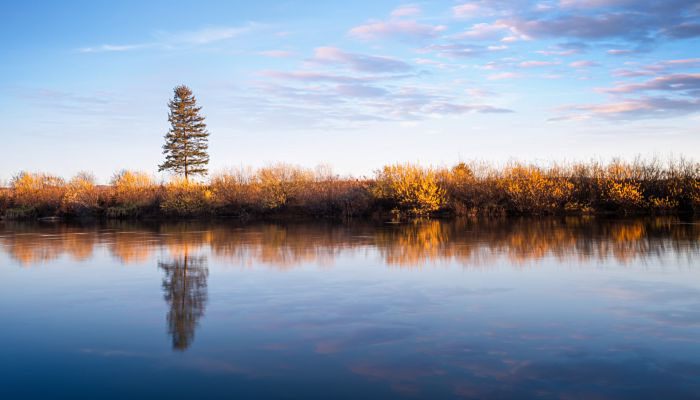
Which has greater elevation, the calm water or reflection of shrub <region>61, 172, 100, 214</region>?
reflection of shrub <region>61, 172, 100, 214</region>

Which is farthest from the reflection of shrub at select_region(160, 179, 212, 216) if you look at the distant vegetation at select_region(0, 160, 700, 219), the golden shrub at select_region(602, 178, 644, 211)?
the golden shrub at select_region(602, 178, 644, 211)

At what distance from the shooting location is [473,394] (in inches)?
247

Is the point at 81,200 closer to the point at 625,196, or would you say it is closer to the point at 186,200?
the point at 186,200

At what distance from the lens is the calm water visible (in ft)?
21.9

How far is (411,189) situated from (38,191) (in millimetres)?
32562

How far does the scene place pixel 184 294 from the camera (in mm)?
11633

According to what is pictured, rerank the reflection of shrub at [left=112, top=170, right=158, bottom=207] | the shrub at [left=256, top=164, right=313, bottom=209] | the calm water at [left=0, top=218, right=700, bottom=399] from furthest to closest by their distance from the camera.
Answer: the reflection of shrub at [left=112, top=170, right=158, bottom=207], the shrub at [left=256, top=164, right=313, bottom=209], the calm water at [left=0, top=218, right=700, bottom=399]

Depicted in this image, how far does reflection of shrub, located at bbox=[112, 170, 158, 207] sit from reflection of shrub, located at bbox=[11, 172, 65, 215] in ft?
14.5

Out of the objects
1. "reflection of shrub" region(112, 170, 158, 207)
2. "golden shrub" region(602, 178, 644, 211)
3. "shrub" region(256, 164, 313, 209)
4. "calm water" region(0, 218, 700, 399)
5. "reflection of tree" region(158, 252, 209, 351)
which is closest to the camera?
"calm water" region(0, 218, 700, 399)

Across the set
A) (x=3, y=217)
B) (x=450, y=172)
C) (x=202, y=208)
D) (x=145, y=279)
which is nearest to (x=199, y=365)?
(x=145, y=279)

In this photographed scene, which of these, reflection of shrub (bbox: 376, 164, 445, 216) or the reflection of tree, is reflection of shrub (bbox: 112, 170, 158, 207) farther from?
the reflection of tree

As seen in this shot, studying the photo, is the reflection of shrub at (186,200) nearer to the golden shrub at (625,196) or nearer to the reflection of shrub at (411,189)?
the reflection of shrub at (411,189)

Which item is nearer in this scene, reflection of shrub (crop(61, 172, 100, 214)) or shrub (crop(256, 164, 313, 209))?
shrub (crop(256, 164, 313, 209))

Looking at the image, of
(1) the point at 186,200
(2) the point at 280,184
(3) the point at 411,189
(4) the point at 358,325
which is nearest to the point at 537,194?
(3) the point at 411,189
